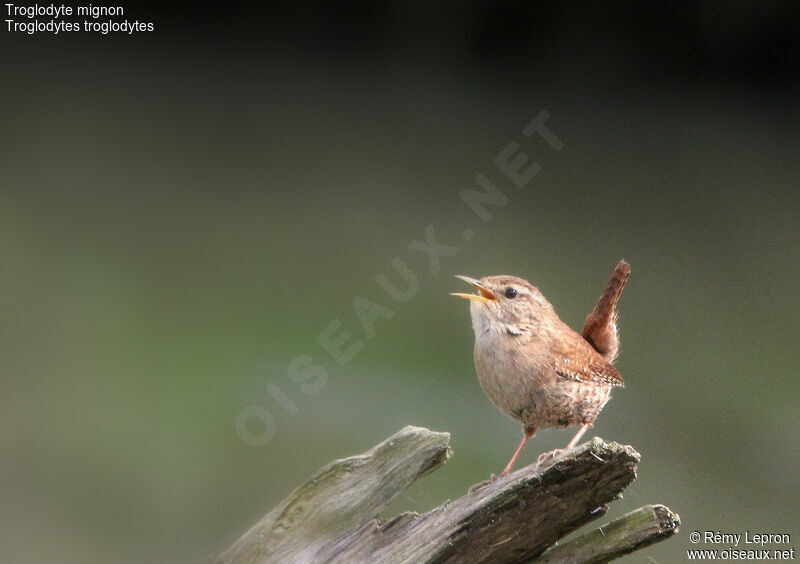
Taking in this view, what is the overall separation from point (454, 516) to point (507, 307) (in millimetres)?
1061

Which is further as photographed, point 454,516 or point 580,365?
point 580,365

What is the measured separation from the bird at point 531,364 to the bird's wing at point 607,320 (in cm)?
22

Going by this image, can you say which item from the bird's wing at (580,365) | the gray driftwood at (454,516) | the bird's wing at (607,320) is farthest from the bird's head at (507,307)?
the gray driftwood at (454,516)

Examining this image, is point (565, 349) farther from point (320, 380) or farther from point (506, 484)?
point (320, 380)

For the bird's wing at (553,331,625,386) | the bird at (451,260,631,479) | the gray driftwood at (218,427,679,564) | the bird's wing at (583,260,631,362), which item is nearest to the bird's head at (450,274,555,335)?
the bird at (451,260,631,479)

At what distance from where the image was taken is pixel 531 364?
2607 mm

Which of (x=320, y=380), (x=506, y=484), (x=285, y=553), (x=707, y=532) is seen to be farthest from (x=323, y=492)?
(x=320, y=380)

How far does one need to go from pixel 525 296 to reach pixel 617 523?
1129 millimetres

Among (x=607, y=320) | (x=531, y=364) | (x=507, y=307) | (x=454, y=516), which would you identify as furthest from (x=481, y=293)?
(x=454, y=516)

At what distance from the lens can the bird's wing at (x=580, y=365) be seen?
264 centimetres

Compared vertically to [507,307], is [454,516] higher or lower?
lower

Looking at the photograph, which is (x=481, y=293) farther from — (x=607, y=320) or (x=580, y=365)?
(x=607, y=320)

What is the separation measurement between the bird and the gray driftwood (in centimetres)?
54

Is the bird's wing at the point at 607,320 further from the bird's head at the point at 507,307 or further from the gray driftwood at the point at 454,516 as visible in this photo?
the gray driftwood at the point at 454,516
